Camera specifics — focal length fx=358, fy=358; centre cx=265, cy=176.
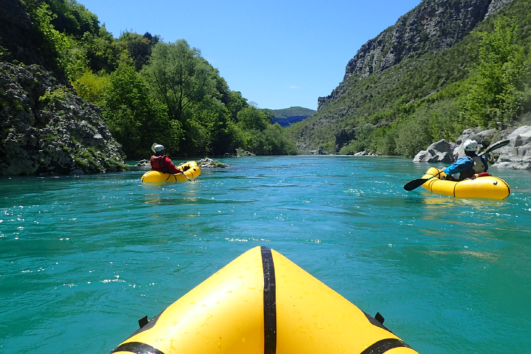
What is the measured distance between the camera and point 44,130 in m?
14.1

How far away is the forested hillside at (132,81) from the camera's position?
677 inches

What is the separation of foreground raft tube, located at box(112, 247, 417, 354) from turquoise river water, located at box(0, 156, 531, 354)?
1.00m

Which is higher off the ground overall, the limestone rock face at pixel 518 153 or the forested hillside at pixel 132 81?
the forested hillside at pixel 132 81

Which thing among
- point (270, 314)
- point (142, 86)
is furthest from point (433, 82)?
point (270, 314)

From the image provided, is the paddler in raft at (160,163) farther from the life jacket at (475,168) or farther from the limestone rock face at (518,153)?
the limestone rock face at (518,153)

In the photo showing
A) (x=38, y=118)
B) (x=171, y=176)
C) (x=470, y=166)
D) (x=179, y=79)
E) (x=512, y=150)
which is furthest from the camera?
(x=179, y=79)

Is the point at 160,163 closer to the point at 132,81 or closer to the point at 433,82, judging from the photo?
the point at 132,81

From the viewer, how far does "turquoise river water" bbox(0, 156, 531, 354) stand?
8.63ft

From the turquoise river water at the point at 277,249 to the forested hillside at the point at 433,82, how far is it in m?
24.6

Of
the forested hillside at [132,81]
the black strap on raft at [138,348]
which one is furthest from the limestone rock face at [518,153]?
the forested hillside at [132,81]

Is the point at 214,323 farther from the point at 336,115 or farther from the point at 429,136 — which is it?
the point at 336,115

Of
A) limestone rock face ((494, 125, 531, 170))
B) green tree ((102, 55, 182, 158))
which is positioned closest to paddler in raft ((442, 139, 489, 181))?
limestone rock face ((494, 125, 531, 170))

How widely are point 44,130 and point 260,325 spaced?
50.5 ft

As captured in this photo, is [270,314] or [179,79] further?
[179,79]
